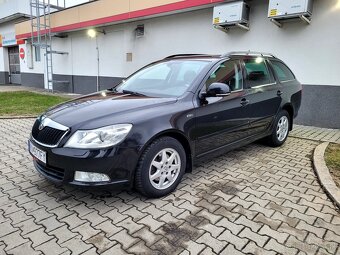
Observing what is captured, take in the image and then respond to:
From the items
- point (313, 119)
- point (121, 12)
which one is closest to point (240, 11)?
point (313, 119)

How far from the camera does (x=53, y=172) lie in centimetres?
299

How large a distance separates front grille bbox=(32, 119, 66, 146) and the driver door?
59.3 inches

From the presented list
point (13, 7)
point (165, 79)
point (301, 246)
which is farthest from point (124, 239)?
point (13, 7)

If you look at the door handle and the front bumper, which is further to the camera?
the door handle

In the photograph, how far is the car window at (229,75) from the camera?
147 inches

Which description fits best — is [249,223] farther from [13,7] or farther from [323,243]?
[13,7]

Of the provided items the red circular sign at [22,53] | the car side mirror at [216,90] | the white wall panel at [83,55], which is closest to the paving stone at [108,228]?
the car side mirror at [216,90]

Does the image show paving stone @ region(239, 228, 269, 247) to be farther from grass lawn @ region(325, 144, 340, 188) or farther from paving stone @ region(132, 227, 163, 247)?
grass lawn @ region(325, 144, 340, 188)

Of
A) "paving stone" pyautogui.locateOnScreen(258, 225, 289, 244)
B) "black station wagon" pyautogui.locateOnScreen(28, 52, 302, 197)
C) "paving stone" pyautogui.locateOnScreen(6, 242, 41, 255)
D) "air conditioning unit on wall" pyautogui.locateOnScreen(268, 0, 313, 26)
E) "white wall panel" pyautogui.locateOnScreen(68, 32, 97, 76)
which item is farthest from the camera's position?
"white wall panel" pyautogui.locateOnScreen(68, 32, 97, 76)

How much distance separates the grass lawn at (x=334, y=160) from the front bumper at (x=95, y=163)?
265 centimetres

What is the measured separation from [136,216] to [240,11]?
6.42 meters

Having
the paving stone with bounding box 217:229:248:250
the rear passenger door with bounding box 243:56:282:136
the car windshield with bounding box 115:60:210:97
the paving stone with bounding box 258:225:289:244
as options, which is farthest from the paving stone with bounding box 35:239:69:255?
the rear passenger door with bounding box 243:56:282:136

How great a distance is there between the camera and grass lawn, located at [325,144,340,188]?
394 centimetres

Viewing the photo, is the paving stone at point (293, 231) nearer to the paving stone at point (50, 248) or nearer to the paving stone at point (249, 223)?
the paving stone at point (249, 223)
